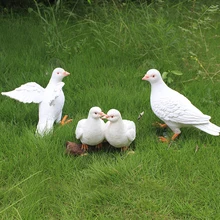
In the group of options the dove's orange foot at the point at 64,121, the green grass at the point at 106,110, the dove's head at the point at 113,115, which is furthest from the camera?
the dove's orange foot at the point at 64,121

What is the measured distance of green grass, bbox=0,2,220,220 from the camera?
2.77m

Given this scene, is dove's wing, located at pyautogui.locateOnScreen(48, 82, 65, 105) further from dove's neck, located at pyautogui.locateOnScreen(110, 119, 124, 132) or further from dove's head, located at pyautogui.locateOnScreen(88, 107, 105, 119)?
dove's neck, located at pyautogui.locateOnScreen(110, 119, 124, 132)

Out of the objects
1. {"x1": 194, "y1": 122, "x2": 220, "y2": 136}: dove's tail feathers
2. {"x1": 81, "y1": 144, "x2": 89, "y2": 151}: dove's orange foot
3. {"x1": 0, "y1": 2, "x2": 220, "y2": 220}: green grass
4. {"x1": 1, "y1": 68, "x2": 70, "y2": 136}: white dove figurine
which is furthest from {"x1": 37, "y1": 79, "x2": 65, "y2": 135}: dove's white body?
{"x1": 194, "y1": 122, "x2": 220, "y2": 136}: dove's tail feathers

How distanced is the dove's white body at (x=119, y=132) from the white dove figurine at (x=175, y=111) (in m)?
0.35

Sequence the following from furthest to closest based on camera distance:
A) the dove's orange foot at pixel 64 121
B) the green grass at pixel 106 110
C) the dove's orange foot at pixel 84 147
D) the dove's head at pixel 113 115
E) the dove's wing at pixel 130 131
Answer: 1. the dove's orange foot at pixel 64 121
2. the dove's orange foot at pixel 84 147
3. the dove's wing at pixel 130 131
4. the dove's head at pixel 113 115
5. the green grass at pixel 106 110

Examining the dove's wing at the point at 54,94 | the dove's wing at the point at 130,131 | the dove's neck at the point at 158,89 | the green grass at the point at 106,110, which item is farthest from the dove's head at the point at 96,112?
the dove's neck at the point at 158,89

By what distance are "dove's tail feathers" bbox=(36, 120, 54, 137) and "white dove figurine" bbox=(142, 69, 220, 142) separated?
0.97 meters

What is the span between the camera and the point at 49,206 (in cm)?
279

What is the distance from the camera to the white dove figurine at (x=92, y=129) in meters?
2.98

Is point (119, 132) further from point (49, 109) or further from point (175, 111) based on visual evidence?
point (49, 109)

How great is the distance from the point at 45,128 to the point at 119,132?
73cm

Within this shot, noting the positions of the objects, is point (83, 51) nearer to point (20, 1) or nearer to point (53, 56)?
point (53, 56)

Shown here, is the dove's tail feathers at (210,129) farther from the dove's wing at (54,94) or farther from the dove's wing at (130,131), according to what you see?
the dove's wing at (54,94)

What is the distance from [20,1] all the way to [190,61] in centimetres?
357
